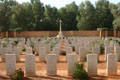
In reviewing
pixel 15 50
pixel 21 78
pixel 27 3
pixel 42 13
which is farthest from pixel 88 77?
pixel 27 3

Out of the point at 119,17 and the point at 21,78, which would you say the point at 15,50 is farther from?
the point at 119,17

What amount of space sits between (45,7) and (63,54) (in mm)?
36993

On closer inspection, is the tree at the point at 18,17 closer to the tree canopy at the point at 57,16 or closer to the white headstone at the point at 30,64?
the tree canopy at the point at 57,16

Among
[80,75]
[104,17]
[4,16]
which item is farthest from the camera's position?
[104,17]

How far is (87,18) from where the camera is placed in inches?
1804

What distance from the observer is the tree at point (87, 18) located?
45875 millimetres

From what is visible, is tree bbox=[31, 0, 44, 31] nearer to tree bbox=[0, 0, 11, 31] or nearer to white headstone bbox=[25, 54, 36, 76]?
tree bbox=[0, 0, 11, 31]

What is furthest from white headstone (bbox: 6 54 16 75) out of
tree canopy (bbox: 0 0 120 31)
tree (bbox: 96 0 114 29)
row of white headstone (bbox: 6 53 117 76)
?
tree (bbox: 96 0 114 29)

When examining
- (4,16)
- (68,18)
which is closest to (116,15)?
(68,18)

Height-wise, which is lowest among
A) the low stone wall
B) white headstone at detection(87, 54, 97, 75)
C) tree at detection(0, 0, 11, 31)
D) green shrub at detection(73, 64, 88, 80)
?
green shrub at detection(73, 64, 88, 80)

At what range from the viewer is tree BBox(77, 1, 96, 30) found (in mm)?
45875

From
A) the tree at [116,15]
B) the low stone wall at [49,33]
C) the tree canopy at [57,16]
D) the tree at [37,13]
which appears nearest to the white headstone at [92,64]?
the tree at [116,15]

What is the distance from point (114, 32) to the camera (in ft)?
137

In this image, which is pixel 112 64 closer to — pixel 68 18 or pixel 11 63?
pixel 11 63
